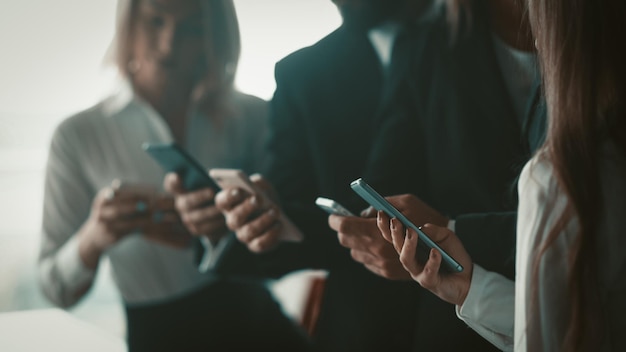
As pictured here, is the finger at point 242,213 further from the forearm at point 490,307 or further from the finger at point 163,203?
the forearm at point 490,307

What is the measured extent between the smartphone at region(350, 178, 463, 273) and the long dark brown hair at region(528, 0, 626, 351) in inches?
5.1

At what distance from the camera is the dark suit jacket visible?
1132 mm

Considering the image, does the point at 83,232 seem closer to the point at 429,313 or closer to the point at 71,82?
the point at 71,82

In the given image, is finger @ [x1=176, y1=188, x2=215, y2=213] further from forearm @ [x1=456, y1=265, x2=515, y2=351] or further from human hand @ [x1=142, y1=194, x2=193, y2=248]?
forearm @ [x1=456, y1=265, x2=515, y2=351]

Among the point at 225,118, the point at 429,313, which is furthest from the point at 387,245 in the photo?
the point at 225,118

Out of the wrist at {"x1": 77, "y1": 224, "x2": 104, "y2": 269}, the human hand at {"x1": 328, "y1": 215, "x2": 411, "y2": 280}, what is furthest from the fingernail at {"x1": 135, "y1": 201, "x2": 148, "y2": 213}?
the human hand at {"x1": 328, "y1": 215, "x2": 411, "y2": 280}

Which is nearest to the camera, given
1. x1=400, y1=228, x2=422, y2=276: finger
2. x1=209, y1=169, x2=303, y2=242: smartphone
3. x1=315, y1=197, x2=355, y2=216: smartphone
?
x1=400, y1=228, x2=422, y2=276: finger

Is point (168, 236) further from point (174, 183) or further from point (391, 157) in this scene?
point (391, 157)

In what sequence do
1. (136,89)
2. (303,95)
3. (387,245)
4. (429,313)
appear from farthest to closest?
(136,89) < (303,95) < (429,313) < (387,245)

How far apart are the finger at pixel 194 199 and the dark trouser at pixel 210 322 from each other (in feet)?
0.54

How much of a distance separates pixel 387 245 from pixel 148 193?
557mm

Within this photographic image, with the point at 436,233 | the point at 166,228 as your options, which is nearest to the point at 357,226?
the point at 436,233

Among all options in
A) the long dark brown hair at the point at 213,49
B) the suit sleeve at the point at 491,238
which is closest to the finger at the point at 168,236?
the long dark brown hair at the point at 213,49

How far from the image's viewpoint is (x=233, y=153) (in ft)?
4.66
